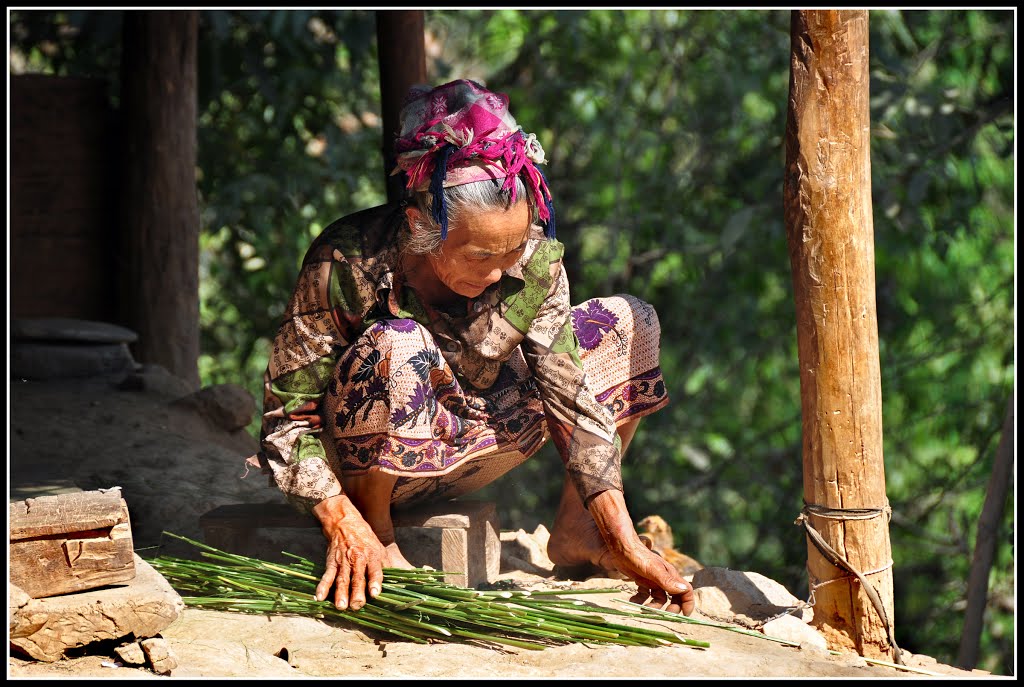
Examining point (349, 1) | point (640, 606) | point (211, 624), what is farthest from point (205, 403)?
point (640, 606)

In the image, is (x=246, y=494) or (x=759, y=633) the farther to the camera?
(x=246, y=494)

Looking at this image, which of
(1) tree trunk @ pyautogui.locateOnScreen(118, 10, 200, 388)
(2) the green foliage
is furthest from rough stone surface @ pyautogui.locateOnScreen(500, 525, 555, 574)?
(2) the green foliage

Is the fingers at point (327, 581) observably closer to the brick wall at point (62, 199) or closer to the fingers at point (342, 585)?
the fingers at point (342, 585)

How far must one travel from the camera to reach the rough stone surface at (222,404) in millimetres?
4730

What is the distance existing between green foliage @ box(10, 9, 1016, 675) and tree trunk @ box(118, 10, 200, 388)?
916 mm

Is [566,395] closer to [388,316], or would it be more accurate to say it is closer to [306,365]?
[388,316]

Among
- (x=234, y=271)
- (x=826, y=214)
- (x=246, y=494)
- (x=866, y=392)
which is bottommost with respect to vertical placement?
(x=246, y=494)

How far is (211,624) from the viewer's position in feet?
8.44

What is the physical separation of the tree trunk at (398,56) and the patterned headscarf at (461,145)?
1404mm

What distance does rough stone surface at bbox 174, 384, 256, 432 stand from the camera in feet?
15.5

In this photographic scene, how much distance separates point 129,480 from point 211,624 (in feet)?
5.03

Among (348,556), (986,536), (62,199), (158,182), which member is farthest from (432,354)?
(62,199)

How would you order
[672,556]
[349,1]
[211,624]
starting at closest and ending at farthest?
[211,624] < [349,1] < [672,556]

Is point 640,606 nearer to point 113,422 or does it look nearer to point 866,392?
point 866,392
